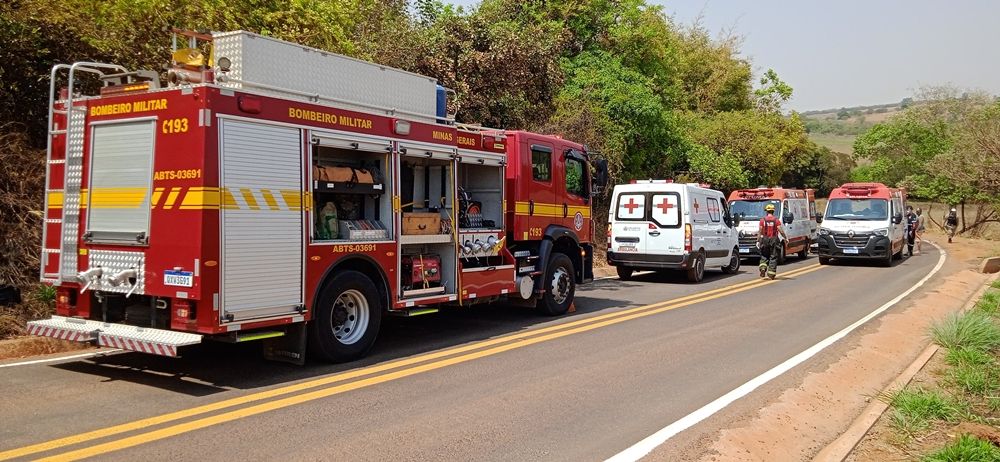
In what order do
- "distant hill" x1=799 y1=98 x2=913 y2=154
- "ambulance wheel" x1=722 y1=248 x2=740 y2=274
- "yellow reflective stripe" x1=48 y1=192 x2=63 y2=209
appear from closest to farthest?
"yellow reflective stripe" x1=48 y1=192 x2=63 y2=209, "ambulance wheel" x1=722 y1=248 x2=740 y2=274, "distant hill" x1=799 y1=98 x2=913 y2=154

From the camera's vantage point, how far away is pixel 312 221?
25.2 ft

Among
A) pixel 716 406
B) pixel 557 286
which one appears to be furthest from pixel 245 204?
pixel 557 286

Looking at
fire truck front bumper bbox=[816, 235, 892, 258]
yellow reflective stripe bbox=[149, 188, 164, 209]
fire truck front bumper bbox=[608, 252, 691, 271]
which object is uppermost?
yellow reflective stripe bbox=[149, 188, 164, 209]

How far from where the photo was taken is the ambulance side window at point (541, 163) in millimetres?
11438

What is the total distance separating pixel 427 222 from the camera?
9.31 metres

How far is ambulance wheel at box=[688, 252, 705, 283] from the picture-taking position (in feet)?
56.2

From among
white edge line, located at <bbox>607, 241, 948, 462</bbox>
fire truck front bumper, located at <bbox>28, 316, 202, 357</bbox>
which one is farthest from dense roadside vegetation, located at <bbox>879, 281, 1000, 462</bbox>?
fire truck front bumper, located at <bbox>28, 316, 202, 357</bbox>

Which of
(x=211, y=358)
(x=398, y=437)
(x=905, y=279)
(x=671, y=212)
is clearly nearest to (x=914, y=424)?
(x=398, y=437)

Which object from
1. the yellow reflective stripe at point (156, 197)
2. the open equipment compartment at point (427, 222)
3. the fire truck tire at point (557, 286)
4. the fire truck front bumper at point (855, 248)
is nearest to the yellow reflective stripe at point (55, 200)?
the yellow reflective stripe at point (156, 197)

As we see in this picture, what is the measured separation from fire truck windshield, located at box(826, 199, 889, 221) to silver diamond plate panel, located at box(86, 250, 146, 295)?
846 inches

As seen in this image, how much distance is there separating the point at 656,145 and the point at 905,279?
33.7 ft

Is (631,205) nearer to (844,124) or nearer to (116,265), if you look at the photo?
(116,265)

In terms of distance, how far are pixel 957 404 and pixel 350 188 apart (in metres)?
6.23

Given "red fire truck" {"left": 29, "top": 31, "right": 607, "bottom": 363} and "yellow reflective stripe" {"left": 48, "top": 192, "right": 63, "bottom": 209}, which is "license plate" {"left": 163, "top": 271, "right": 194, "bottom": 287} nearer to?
"red fire truck" {"left": 29, "top": 31, "right": 607, "bottom": 363}
